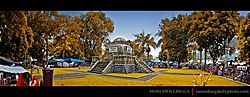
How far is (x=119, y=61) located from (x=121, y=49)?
221mm

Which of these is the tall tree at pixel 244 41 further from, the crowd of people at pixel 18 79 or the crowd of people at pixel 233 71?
the crowd of people at pixel 18 79

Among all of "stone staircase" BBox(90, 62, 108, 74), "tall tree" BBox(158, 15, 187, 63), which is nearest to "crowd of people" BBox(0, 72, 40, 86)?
"stone staircase" BBox(90, 62, 108, 74)

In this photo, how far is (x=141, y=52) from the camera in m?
7.21

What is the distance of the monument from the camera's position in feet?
23.0

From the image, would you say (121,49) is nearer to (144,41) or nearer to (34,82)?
(144,41)

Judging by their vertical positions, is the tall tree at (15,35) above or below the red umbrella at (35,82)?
above

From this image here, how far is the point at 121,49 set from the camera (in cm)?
708

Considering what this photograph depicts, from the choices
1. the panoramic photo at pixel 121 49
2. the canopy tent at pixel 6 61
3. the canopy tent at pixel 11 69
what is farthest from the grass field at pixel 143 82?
the canopy tent at pixel 6 61

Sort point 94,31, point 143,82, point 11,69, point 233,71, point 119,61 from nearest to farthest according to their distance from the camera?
1. point 11,69
2. point 143,82
3. point 119,61
4. point 233,71
5. point 94,31

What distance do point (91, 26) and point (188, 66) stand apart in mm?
1910

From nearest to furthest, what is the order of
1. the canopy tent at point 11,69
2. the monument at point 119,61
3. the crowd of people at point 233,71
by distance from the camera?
the canopy tent at point 11,69
the crowd of people at point 233,71
the monument at point 119,61

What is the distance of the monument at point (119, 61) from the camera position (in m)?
7.00

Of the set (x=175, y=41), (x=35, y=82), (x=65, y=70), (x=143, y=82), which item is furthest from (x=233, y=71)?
(x=35, y=82)
